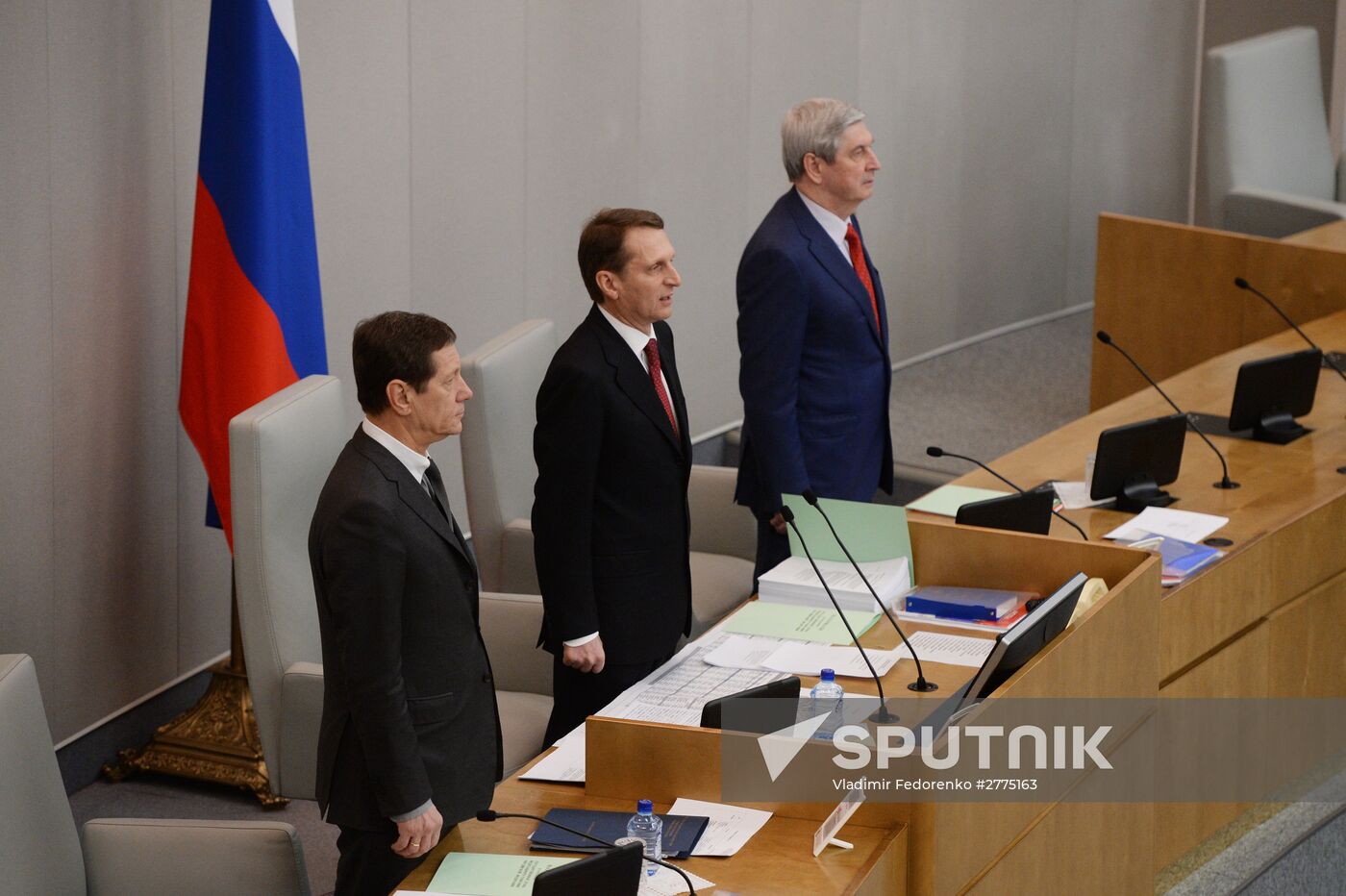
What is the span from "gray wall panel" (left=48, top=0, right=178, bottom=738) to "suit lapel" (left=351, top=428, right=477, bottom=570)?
5.33ft

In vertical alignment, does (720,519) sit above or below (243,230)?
below

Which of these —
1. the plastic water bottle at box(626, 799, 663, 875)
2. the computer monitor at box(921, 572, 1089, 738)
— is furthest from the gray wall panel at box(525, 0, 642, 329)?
the plastic water bottle at box(626, 799, 663, 875)

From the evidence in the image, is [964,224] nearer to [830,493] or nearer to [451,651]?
[830,493]

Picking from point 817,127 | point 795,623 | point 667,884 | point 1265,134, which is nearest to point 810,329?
point 817,127

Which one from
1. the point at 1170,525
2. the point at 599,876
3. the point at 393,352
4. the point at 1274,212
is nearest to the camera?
the point at 599,876

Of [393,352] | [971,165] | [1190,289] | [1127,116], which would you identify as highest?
[1127,116]

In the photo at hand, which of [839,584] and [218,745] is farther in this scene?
[218,745]

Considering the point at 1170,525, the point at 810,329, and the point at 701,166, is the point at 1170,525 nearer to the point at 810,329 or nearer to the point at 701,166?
the point at 810,329

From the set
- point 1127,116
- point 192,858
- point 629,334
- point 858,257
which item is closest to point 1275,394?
point 858,257

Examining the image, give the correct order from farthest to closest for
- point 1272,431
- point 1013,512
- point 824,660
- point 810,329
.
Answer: point 1272,431
point 810,329
point 1013,512
point 824,660

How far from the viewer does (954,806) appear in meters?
2.69

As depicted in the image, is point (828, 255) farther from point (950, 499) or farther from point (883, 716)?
point (883, 716)

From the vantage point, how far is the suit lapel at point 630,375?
339 cm

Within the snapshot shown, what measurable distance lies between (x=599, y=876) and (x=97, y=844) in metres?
1.09
